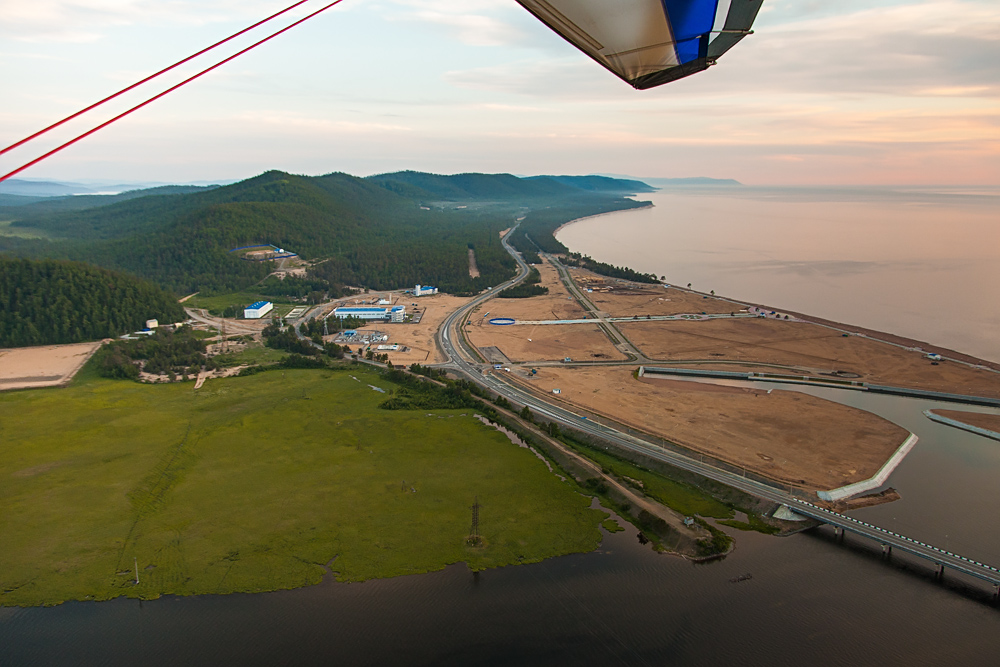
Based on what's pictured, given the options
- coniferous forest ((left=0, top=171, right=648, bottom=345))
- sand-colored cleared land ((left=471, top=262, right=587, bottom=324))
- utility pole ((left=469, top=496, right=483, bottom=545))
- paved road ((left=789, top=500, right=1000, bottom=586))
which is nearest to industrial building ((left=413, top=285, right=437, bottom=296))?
coniferous forest ((left=0, top=171, right=648, bottom=345))

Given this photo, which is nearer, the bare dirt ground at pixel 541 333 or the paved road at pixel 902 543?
the paved road at pixel 902 543

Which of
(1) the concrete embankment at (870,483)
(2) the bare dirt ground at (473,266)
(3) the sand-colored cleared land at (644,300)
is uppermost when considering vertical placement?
(2) the bare dirt ground at (473,266)

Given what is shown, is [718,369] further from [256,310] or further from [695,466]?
[256,310]

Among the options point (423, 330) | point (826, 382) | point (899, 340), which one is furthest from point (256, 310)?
point (899, 340)

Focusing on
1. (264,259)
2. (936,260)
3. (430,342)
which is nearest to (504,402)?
(430,342)

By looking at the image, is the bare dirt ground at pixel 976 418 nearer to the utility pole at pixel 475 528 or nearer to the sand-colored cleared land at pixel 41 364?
the utility pole at pixel 475 528

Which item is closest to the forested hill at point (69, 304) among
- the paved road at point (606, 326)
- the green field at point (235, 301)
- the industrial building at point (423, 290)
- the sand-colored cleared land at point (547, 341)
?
the green field at point (235, 301)

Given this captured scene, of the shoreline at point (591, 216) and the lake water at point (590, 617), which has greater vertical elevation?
the shoreline at point (591, 216)

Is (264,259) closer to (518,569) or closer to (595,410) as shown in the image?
(595,410)
